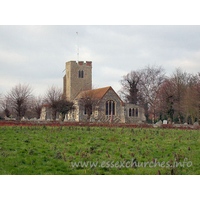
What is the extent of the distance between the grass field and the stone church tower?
1970 inches

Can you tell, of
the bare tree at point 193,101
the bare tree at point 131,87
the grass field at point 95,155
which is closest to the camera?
the grass field at point 95,155

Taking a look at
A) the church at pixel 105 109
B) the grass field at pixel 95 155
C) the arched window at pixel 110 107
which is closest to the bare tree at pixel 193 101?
the church at pixel 105 109

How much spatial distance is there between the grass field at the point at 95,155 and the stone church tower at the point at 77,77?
5003cm

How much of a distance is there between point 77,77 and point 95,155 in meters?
55.1

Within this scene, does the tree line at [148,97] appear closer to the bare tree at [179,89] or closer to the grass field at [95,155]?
the bare tree at [179,89]

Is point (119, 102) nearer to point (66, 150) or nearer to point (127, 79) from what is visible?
point (127, 79)

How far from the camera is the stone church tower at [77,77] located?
6419 centimetres

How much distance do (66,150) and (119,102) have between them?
127 ft

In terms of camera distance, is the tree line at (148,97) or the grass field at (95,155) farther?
the tree line at (148,97)

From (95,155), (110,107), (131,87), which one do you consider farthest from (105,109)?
(95,155)

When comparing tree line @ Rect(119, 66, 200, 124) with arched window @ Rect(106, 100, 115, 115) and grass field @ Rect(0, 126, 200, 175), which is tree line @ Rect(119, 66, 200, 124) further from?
grass field @ Rect(0, 126, 200, 175)

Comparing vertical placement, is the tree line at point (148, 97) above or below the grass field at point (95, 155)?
above

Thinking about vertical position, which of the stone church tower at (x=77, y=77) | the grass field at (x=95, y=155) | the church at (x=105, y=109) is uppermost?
the stone church tower at (x=77, y=77)

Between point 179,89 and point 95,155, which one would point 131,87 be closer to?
point 179,89
